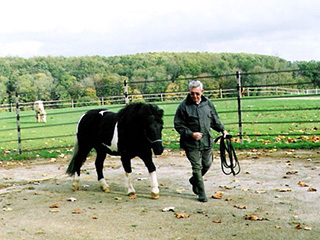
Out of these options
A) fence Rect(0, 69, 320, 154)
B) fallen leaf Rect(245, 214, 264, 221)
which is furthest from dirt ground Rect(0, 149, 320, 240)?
fence Rect(0, 69, 320, 154)

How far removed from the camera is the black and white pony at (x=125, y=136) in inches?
256

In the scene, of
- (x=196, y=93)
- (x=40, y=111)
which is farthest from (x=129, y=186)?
(x=40, y=111)

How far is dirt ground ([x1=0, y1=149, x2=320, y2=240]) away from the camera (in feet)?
16.1

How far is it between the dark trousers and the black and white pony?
466mm

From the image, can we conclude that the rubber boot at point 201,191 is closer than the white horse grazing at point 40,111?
Yes

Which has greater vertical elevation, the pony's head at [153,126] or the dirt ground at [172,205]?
the pony's head at [153,126]

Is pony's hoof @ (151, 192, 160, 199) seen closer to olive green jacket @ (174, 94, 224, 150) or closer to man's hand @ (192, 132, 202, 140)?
olive green jacket @ (174, 94, 224, 150)

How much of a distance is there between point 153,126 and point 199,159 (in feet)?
2.74

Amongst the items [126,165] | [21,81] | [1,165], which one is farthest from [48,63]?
[126,165]

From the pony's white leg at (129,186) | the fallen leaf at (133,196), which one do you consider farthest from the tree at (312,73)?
the fallen leaf at (133,196)

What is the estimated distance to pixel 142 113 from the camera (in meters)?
6.57

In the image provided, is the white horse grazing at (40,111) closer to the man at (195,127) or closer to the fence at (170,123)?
the fence at (170,123)

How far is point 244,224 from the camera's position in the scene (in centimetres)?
502

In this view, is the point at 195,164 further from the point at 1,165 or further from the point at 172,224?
the point at 1,165
